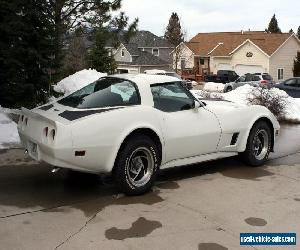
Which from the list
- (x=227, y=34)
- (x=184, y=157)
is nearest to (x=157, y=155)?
(x=184, y=157)

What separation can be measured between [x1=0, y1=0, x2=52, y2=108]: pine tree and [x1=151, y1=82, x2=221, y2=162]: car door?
6.02 metres

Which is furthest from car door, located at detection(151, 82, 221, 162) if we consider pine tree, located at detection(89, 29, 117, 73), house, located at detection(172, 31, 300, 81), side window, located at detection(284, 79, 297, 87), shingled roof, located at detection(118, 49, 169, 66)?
shingled roof, located at detection(118, 49, 169, 66)

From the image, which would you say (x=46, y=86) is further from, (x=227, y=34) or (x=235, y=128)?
(x=227, y=34)

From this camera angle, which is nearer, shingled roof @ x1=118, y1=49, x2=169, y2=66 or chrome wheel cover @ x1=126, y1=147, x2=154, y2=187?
chrome wheel cover @ x1=126, y1=147, x2=154, y2=187

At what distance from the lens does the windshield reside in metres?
5.59

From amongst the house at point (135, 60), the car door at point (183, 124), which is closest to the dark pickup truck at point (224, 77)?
the house at point (135, 60)

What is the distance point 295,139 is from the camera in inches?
376

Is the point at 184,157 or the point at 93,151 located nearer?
the point at 93,151

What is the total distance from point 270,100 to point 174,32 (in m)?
45.9

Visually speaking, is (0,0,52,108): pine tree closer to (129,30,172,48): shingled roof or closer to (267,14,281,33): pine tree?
(129,30,172,48): shingled roof

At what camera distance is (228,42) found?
5169 centimetres

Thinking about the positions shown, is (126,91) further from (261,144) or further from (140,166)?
(261,144)

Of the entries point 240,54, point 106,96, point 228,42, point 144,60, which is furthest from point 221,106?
point 144,60

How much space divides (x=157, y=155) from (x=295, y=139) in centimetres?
493
